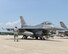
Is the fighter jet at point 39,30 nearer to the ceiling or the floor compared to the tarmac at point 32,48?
nearer to the ceiling

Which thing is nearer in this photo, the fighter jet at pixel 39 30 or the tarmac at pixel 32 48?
the tarmac at pixel 32 48

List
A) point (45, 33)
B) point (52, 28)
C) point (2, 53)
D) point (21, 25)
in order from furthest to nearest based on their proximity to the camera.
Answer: point (21, 25) < point (45, 33) < point (52, 28) < point (2, 53)

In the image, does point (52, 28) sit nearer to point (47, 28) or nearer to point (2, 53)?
point (47, 28)

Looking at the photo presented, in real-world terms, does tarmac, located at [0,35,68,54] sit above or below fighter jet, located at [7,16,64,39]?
below

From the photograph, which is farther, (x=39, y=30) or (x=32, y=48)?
(x=39, y=30)

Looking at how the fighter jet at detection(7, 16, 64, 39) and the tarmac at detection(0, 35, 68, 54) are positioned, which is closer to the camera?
the tarmac at detection(0, 35, 68, 54)

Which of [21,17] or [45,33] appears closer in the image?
[45,33]

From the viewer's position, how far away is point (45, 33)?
155 feet

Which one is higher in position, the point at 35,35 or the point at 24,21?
the point at 24,21

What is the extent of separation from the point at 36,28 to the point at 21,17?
1170 cm

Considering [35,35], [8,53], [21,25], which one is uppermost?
[21,25]

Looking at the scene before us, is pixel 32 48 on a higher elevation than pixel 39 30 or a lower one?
lower

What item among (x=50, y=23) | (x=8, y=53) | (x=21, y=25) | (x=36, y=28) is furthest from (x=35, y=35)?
(x=8, y=53)

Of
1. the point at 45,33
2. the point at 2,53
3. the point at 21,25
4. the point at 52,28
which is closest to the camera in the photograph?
the point at 2,53
